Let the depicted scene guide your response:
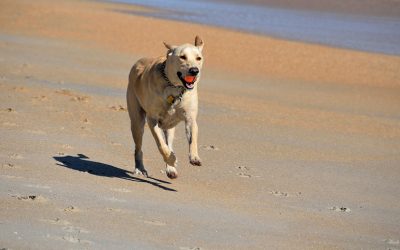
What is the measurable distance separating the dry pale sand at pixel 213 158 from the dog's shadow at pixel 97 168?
4cm

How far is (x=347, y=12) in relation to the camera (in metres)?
39.4

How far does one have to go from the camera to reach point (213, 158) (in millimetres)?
9648

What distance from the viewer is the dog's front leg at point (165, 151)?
800 centimetres

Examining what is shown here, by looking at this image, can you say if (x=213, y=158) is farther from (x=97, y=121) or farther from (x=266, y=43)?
(x=266, y=43)

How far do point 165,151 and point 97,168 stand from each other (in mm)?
897

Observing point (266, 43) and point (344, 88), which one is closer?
point (344, 88)

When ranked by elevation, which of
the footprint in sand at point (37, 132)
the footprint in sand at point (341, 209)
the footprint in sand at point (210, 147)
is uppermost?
the footprint in sand at point (210, 147)

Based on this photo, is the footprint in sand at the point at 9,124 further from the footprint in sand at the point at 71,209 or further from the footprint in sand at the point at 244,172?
the footprint in sand at the point at 71,209

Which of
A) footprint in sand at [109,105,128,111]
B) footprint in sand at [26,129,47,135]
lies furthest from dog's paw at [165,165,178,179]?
footprint in sand at [109,105,128,111]

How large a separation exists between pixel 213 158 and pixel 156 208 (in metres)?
2.86

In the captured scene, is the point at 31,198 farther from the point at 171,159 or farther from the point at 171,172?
the point at 171,172

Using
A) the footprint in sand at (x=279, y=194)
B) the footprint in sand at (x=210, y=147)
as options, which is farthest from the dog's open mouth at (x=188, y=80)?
the footprint in sand at (x=210, y=147)

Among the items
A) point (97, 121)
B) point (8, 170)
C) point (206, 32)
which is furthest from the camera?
point (206, 32)

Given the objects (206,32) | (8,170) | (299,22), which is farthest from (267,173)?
(299,22)
